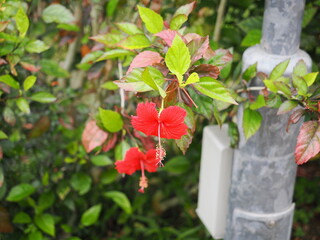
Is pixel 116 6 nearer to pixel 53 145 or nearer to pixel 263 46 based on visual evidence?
pixel 53 145

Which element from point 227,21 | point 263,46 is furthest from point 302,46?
point 263,46

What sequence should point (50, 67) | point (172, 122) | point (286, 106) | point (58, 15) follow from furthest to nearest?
point (50, 67)
point (58, 15)
point (286, 106)
point (172, 122)

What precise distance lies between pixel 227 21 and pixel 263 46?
0.71 m

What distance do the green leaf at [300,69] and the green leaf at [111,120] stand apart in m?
0.51

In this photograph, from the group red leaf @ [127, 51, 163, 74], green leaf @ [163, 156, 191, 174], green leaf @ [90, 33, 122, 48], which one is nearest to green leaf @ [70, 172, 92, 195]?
green leaf @ [163, 156, 191, 174]

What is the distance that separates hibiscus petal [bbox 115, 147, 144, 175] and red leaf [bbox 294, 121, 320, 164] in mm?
429

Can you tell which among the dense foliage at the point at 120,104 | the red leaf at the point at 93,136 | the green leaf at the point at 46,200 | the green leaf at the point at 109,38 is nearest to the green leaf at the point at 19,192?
the dense foliage at the point at 120,104

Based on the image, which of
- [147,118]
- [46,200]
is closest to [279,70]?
[147,118]

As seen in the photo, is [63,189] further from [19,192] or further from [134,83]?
[134,83]

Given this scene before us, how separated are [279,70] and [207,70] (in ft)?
0.62

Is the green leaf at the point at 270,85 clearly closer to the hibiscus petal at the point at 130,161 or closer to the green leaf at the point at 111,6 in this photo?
the hibiscus petal at the point at 130,161

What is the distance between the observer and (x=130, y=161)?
53.4 inches

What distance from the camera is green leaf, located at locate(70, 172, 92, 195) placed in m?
1.96

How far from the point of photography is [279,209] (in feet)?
4.52
